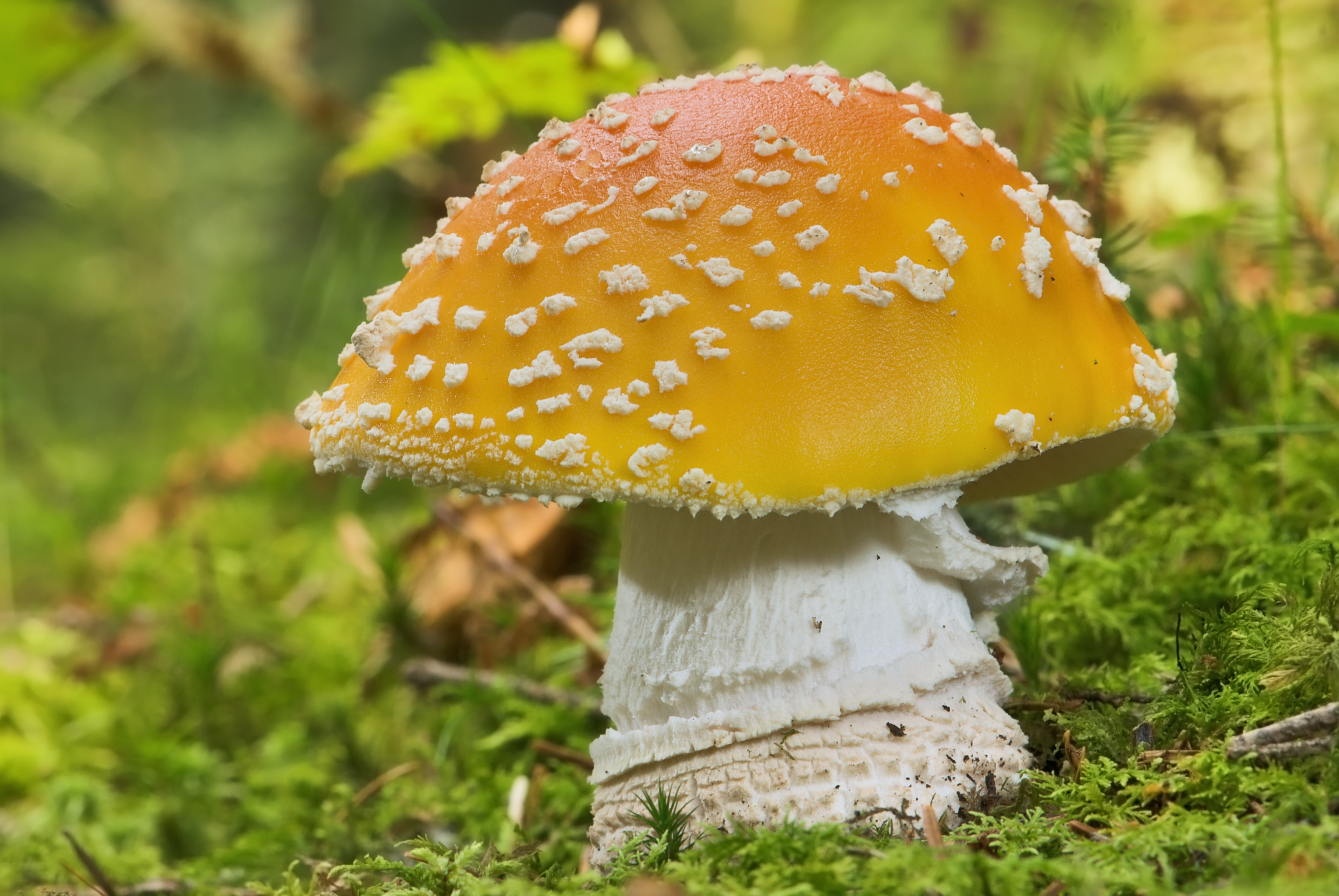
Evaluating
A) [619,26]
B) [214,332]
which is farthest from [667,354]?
[619,26]

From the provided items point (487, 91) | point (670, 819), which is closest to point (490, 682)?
point (670, 819)

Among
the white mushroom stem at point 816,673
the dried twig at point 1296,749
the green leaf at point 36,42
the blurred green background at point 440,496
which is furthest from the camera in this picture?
the green leaf at point 36,42

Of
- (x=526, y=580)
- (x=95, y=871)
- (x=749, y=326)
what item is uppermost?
(x=749, y=326)

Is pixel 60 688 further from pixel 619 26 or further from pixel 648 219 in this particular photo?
pixel 619 26

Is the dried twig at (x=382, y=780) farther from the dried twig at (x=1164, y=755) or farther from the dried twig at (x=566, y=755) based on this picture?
the dried twig at (x=1164, y=755)

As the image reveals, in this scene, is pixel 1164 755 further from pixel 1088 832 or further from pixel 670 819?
pixel 670 819

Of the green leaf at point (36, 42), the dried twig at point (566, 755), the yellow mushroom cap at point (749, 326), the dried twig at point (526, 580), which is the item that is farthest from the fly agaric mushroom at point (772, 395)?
the green leaf at point (36, 42)
